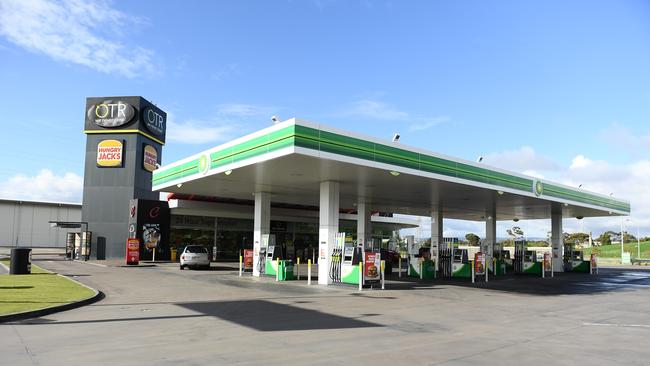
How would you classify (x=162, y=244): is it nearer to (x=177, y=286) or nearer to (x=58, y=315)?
(x=177, y=286)

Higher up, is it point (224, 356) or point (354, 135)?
point (354, 135)

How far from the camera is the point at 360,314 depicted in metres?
12.5

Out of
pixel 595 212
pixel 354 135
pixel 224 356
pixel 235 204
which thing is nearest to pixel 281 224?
pixel 235 204

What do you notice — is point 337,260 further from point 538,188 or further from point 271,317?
point 538,188

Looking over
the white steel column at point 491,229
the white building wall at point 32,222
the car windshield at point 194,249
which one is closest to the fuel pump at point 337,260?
the car windshield at point 194,249

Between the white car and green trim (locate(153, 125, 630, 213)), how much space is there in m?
4.70

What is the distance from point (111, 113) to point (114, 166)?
15.2 feet

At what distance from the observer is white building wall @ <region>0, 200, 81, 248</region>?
60.2 meters

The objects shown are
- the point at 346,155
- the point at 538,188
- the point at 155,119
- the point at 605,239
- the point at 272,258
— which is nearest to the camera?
the point at 346,155

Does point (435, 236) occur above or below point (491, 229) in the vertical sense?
below

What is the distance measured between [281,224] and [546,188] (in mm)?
23410

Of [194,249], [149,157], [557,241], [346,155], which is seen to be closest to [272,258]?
[194,249]

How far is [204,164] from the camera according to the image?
22.1 metres

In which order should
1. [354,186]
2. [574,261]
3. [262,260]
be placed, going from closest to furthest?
[354,186]
[262,260]
[574,261]
